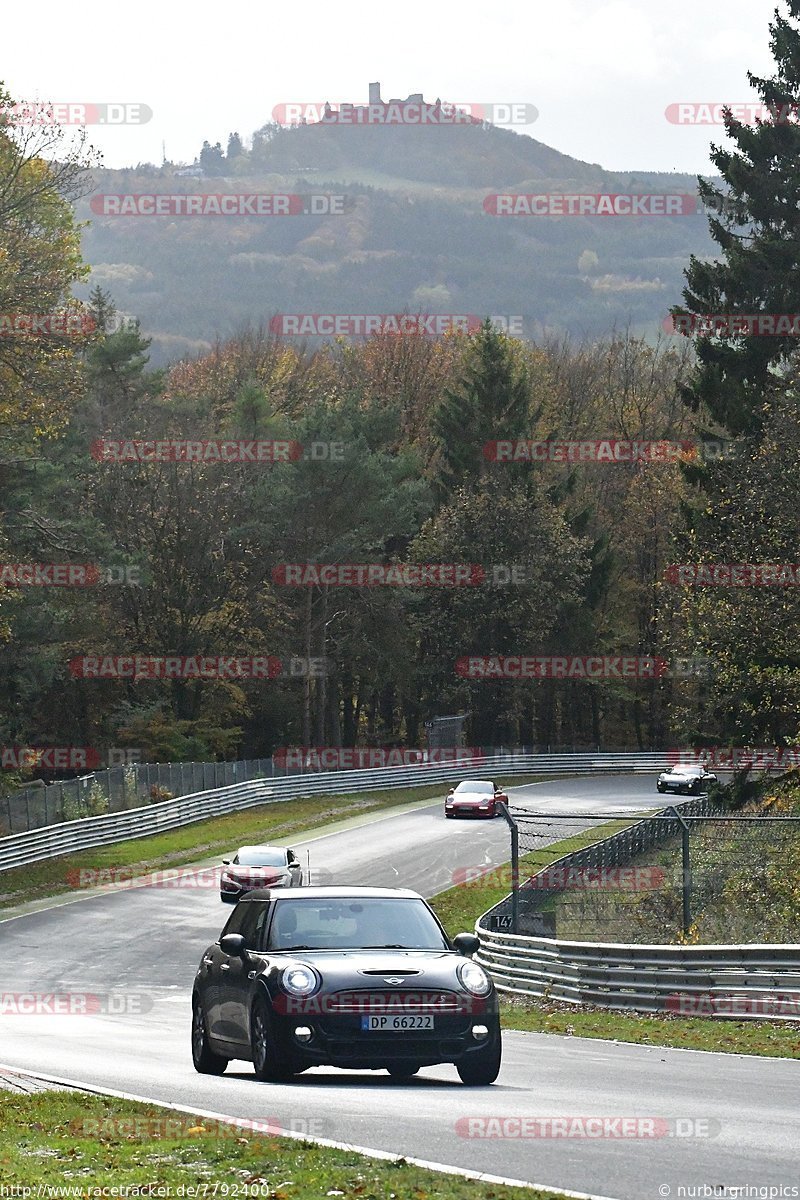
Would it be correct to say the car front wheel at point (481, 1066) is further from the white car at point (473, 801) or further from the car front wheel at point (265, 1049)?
the white car at point (473, 801)

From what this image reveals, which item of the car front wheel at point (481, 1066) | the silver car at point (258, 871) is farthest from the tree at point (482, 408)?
the car front wheel at point (481, 1066)

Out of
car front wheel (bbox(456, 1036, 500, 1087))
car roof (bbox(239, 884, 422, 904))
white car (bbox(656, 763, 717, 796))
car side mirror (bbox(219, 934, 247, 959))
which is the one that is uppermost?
car roof (bbox(239, 884, 422, 904))

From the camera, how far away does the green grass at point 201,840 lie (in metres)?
41.6

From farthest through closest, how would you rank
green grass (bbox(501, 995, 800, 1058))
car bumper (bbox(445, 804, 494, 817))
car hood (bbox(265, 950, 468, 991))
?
car bumper (bbox(445, 804, 494, 817)), green grass (bbox(501, 995, 800, 1058)), car hood (bbox(265, 950, 468, 991))

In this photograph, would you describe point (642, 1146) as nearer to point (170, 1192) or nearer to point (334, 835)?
point (170, 1192)

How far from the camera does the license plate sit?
39.8 ft

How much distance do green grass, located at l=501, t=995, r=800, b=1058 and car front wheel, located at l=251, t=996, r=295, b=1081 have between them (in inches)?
203

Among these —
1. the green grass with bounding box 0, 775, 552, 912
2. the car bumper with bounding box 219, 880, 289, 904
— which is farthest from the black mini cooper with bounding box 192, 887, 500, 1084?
the green grass with bounding box 0, 775, 552, 912

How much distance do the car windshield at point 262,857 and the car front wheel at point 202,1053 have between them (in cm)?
2234

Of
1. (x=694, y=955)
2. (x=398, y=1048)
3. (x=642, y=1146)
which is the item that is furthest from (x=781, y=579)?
(x=642, y=1146)

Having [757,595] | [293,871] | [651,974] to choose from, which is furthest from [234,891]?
[651,974]

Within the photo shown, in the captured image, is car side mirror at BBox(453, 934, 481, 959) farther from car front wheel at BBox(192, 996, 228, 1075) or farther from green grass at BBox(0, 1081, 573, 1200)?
green grass at BBox(0, 1081, 573, 1200)

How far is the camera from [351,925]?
1334cm

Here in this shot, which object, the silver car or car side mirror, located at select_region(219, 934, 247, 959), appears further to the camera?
the silver car
